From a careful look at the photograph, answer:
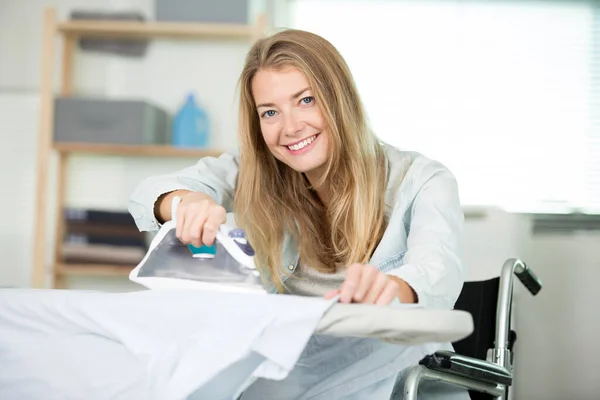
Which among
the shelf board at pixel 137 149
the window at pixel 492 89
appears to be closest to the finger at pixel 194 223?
the shelf board at pixel 137 149

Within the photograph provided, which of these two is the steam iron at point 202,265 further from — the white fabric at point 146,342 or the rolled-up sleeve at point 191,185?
the rolled-up sleeve at point 191,185

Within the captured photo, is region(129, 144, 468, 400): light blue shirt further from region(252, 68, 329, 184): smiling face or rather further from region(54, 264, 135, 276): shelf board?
region(54, 264, 135, 276): shelf board

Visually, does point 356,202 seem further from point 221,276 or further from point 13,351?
point 13,351

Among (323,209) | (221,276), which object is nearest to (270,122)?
(323,209)

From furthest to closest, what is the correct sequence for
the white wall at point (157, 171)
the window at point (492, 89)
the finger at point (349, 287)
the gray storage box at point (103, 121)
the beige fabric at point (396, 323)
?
the window at point (492, 89) → the white wall at point (157, 171) → the gray storage box at point (103, 121) → the finger at point (349, 287) → the beige fabric at point (396, 323)

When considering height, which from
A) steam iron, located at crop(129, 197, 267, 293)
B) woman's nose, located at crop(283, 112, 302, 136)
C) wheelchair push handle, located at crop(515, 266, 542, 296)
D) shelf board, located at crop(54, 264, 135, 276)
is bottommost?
shelf board, located at crop(54, 264, 135, 276)

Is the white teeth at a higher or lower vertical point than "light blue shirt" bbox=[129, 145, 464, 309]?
higher

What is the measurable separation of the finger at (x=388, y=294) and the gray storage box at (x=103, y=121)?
8.75 ft

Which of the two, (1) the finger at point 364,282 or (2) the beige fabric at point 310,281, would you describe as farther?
(2) the beige fabric at point 310,281

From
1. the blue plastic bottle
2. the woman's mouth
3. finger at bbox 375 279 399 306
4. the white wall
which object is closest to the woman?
the woman's mouth

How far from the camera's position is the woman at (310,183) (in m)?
1.63

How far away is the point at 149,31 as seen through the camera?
12.5 ft

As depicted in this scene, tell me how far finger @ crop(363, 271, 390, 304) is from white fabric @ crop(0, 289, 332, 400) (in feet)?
0.45

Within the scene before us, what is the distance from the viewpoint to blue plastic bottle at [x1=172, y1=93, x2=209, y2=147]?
149 inches
